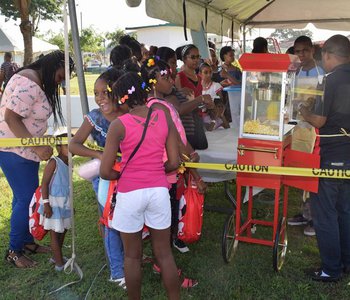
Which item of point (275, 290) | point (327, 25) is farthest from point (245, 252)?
point (327, 25)

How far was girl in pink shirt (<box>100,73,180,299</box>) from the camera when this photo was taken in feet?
6.95

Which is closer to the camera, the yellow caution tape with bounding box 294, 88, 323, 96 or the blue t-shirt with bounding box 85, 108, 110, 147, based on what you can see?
the blue t-shirt with bounding box 85, 108, 110, 147

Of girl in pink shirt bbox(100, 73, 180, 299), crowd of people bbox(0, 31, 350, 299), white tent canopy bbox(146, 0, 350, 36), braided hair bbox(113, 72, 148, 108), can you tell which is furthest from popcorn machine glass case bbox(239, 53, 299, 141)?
white tent canopy bbox(146, 0, 350, 36)

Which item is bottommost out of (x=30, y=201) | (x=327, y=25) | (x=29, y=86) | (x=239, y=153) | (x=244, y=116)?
(x=30, y=201)

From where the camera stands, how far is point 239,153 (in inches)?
117

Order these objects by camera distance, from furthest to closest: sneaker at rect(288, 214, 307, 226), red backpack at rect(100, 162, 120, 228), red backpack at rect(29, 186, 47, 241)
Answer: sneaker at rect(288, 214, 307, 226), red backpack at rect(29, 186, 47, 241), red backpack at rect(100, 162, 120, 228)

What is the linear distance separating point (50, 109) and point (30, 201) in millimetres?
760

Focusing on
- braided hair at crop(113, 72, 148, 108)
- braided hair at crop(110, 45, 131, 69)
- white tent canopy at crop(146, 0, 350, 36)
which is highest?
white tent canopy at crop(146, 0, 350, 36)

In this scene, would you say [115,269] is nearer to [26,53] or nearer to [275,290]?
[275,290]

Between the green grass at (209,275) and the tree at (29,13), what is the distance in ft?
25.2

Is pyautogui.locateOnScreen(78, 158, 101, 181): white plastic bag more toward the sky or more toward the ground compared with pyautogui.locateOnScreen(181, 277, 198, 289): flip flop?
more toward the sky

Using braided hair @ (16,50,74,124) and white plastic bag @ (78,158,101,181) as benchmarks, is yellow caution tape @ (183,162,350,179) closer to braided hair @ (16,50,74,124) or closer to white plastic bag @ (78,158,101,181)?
white plastic bag @ (78,158,101,181)

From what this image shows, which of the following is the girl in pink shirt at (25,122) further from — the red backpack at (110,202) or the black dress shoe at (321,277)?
the black dress shoe at (321,277)

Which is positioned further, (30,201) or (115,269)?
(30,201)
